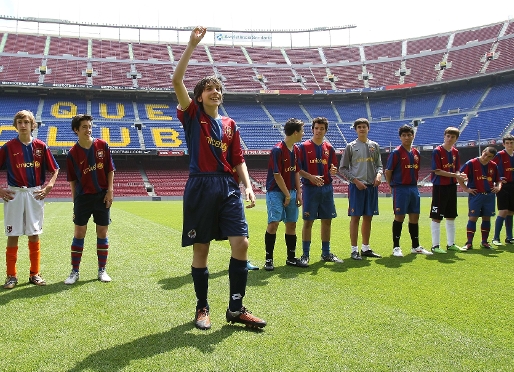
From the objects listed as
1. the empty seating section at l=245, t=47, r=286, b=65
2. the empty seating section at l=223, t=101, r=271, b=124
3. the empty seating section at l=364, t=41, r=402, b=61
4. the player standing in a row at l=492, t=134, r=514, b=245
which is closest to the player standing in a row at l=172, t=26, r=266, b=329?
the player standing in a row at l=492, t=134, r=514, b=245

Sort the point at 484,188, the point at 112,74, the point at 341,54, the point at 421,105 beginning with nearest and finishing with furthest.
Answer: the point at 484,188
the point at 112,74
the point at 421,105
the point at 341,54

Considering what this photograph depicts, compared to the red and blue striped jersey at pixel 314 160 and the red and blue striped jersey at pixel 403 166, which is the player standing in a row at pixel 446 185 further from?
the red and blue striped jersey at pixel 314 160

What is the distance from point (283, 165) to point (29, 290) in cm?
359

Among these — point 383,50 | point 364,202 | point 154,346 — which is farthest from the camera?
point 383,50

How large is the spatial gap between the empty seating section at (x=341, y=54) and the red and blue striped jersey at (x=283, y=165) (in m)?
48.8

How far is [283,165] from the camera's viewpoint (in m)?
5.88

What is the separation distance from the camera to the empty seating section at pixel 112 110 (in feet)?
136

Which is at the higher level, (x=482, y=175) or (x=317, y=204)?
(x=482, y=175)

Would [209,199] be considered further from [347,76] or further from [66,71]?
[347,76]

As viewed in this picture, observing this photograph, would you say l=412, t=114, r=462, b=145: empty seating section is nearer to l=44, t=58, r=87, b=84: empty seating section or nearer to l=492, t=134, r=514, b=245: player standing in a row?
l=492, t=134, r=514, b=245: player standing in a row

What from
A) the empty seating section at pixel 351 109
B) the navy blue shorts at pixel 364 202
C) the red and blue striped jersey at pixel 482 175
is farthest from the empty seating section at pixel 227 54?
the navy blue shorts at pixel 364 202

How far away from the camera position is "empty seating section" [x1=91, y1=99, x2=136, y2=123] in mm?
41562

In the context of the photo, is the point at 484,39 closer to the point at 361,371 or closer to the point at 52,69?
the point at 52,69

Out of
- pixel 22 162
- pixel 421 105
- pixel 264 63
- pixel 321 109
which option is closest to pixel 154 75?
pixel 264 63
